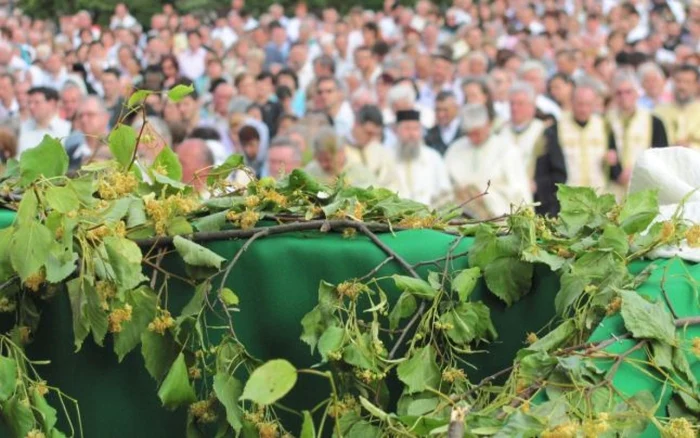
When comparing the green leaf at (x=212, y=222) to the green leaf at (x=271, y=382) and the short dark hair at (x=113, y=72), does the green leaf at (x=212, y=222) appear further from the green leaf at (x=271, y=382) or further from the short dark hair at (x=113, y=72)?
the short dark hair at (x=113, y=72)

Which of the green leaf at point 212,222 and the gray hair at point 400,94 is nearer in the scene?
the green leaf at point 212,222

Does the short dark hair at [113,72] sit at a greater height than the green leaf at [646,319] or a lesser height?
lesser

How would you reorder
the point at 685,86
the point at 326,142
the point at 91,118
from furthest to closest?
the point at 685,86, the point at 91,118, the point at 326,142

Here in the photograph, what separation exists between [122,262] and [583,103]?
6.56 m

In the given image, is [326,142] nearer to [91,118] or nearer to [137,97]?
[91,118]

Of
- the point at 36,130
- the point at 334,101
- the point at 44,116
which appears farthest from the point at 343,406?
the point at 334,101

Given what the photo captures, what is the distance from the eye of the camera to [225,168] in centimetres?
211

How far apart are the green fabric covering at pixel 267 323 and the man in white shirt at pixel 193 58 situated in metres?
10.5

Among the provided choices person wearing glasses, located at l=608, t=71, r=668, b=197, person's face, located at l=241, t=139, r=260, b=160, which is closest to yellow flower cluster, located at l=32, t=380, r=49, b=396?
person's face, located at l=241, t=139, r=260, b=160

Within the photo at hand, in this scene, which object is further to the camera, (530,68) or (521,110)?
(530,68)

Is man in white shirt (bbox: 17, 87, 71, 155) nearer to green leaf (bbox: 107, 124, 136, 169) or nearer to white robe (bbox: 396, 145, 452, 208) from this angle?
white robe (bbox: 396, 145, 452, 208)

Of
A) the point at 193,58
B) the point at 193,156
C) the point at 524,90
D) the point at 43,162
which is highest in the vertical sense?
the point at 43,162

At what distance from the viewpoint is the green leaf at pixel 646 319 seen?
1.50 m

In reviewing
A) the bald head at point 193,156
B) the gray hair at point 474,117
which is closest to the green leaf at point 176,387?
the bald head at point 193,156
